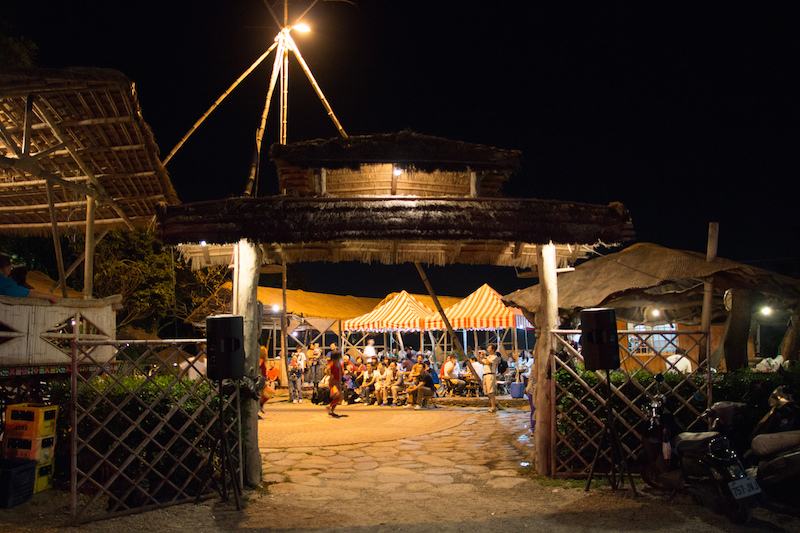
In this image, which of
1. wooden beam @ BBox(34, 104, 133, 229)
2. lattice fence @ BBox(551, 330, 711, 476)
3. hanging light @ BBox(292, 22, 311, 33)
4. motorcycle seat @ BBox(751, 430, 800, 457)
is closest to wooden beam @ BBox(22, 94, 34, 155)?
wooden beam @ BBox(34, 104, 133, 229)

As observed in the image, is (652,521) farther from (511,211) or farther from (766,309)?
(766,309)

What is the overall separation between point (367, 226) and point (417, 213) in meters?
0.63

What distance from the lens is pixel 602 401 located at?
24.4 feet

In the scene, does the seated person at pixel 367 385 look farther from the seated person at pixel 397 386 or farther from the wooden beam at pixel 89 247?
the wooden beam at pixel 89 247

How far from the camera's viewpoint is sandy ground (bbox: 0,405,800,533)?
597cm

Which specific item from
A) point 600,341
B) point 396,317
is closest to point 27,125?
point 600,341

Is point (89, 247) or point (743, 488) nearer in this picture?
point (743, 488)

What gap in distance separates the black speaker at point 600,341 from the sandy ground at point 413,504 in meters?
1.50

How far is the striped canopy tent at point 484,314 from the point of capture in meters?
19.2

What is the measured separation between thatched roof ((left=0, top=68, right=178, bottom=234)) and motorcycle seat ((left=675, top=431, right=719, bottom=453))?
8.49 meters

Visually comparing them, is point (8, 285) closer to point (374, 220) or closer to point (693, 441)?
point (374, 220)

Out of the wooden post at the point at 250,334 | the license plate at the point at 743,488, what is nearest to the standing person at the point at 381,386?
the wooden post at the point at 250,334

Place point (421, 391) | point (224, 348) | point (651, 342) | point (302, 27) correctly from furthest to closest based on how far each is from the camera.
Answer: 1. point (651, 342)
2. point (421, 391)
3. point (302, 27)
4. point (224, 348)

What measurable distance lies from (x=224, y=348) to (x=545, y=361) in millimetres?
4052
